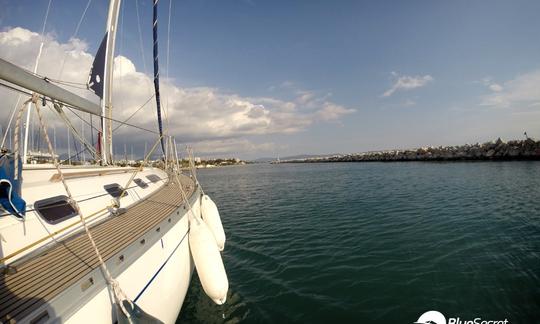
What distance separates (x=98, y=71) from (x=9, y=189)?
10.4 m

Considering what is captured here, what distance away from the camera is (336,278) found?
6.47 m

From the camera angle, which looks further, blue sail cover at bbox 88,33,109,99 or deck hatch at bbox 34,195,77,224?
blue sail cover at bbox 88,33,109,99

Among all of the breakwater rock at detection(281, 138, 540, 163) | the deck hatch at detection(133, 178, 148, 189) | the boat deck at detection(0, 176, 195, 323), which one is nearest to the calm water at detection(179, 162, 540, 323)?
the boat deck at detection(0, 176, 195, 323)

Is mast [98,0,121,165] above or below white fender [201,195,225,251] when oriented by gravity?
above

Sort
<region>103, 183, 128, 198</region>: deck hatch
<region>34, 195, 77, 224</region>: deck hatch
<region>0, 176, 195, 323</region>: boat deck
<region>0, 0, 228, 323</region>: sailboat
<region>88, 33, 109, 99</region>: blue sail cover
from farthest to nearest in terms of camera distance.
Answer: <region>88, 33, 109, 99</region>: blue sail cover → <region>103, 183, 128, 198</region>: deck hatch → <region>34, 195, 77, 224</region>: deck hatch → <region>0, 0, 228, 323</region>: sailboat → <region>0, 176, 195, 323</region>: boat deck

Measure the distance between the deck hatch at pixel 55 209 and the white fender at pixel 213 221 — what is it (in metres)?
3.64

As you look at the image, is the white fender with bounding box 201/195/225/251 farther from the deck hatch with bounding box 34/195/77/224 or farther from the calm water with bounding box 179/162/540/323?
the deck hatch with bounding box 34/195/77/224

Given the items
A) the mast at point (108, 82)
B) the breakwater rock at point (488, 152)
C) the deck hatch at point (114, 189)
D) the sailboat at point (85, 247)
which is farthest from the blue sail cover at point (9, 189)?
the breakwater rock at point (488, 152)

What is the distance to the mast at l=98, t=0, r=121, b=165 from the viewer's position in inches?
431

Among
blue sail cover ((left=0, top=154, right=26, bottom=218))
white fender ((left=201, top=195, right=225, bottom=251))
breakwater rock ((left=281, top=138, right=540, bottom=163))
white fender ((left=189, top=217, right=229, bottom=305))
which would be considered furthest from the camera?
breakwater rock ((left=281, top=138, right=540, bottom=163))

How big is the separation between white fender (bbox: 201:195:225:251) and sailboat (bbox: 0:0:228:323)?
8cm

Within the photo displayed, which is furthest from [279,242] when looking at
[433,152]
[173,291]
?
[433,152]

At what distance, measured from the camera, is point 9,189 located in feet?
10.5

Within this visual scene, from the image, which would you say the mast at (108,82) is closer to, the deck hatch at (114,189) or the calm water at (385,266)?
the deck hatch at (114,189)
